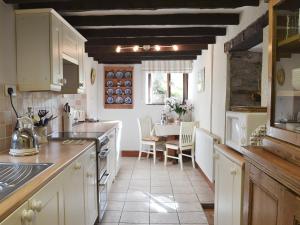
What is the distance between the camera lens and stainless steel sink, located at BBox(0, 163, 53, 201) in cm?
120

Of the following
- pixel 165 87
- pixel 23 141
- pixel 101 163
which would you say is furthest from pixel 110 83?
pixel 23 141

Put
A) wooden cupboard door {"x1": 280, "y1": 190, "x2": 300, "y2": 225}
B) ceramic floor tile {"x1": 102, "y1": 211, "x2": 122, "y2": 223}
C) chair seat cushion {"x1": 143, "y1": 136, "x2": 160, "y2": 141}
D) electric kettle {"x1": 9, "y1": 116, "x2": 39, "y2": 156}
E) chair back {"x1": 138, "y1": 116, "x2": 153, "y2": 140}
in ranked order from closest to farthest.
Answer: wooden cupboard door {"x1": 280, "y1": 190, "x2": 300, "y2": 225}, electric kettle {"x1": 9, "y1": 116, "x2": 39, "y2": 156}, ceramic floor tile {"x1": 102, "y1": 211, "x2": 122, "y2": 223}, chair seat cushion {"x1": 143, "y1": 136, "x2": 160, "y2": 141}, chair back {"x1": 138, "y1": 116, "x2": 153, "y2": 140}

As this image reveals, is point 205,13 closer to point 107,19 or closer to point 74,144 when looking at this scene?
point 107,19

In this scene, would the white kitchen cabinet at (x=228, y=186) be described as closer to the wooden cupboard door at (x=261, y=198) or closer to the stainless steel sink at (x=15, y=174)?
the wooden cupboard door at (x=261, y=198)

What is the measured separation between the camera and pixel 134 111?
6.07 metres

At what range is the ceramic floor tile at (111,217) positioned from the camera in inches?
111

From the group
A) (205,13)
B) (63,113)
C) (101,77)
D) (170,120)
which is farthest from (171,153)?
(205,13)

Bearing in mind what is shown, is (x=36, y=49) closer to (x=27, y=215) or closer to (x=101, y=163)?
(x=101, y=163)

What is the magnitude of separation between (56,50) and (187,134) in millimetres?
3243

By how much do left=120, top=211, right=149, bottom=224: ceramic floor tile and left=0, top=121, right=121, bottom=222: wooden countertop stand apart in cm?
94

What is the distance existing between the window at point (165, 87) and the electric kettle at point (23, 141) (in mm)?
4234

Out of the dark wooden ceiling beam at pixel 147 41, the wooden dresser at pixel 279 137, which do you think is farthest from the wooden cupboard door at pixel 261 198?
the dark wooden ceiling beam at pixel 147 41

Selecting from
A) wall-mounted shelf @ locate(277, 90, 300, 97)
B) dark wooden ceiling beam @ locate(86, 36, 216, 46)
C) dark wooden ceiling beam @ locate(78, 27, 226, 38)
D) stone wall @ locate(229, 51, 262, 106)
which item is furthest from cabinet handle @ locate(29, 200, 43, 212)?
dark wooden ceiling beam @ locate(86, 36, 216, 46)

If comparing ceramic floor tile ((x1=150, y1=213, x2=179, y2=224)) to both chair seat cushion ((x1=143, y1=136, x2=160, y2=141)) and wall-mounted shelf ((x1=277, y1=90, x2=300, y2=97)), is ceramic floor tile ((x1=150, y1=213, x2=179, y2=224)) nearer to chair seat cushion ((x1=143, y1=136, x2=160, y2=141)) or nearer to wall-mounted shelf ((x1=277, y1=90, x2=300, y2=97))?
wall-mounted shelf ((x1=277, y1=90, x2=300, y2=97))
